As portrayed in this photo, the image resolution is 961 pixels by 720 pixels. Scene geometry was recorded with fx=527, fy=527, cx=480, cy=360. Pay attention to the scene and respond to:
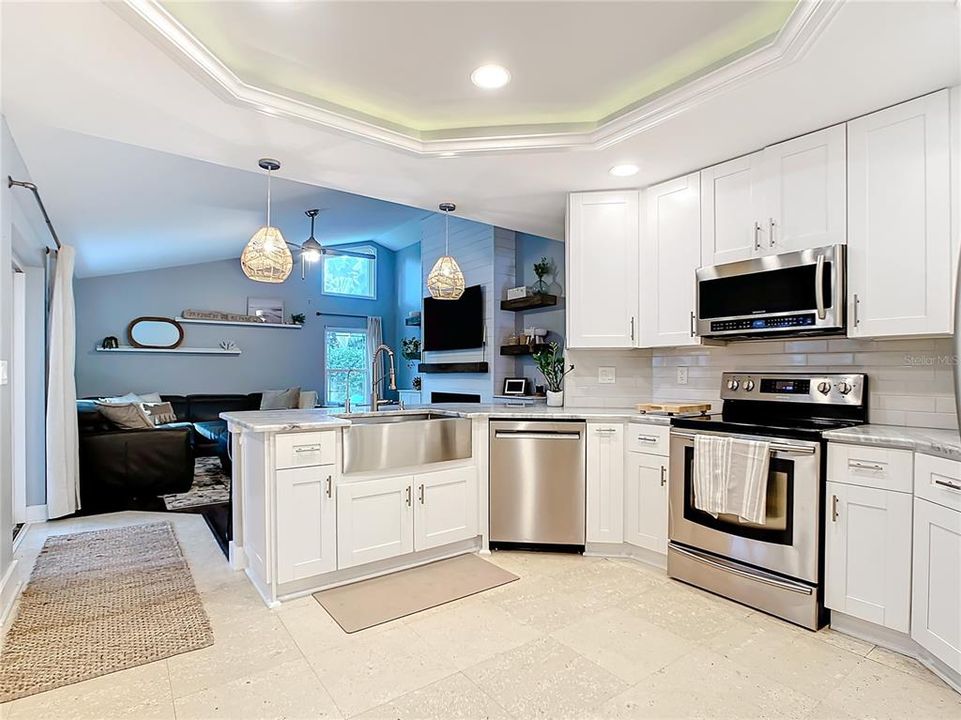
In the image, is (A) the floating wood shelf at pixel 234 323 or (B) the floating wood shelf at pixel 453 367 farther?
(A) the floating wood shelf at pixel 234 323

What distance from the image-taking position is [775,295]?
2.72 metres

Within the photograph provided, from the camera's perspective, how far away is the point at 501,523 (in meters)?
3.33

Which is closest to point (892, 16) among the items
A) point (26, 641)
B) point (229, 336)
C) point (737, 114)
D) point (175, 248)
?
point (737, 114)

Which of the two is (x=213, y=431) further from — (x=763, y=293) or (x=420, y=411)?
(x=763, y=293)

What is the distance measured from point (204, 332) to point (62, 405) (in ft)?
13.6

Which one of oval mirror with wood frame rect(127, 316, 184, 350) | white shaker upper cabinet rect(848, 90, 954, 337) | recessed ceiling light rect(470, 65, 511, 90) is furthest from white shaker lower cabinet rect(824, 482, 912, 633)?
oval mirror with wood frame rect(127, 316, 184, 350)

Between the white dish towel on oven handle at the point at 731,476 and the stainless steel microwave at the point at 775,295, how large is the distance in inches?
25.0

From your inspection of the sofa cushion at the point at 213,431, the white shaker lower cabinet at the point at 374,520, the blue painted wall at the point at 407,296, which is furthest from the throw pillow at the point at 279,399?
the white shaker lower cabinet at the point at 374,520

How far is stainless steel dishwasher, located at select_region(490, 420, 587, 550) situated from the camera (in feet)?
10.7

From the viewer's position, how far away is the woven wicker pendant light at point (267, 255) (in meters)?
2.92

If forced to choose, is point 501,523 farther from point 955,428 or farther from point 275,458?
point 955,428

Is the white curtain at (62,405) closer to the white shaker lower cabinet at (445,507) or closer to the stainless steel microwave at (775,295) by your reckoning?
the white shaker lower cabinet at (445,507)

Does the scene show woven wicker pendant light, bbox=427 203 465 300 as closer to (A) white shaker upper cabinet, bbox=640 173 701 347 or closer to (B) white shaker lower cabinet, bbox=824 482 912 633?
(A) white shaker upper cabinet, bbox=640 173 701 347
